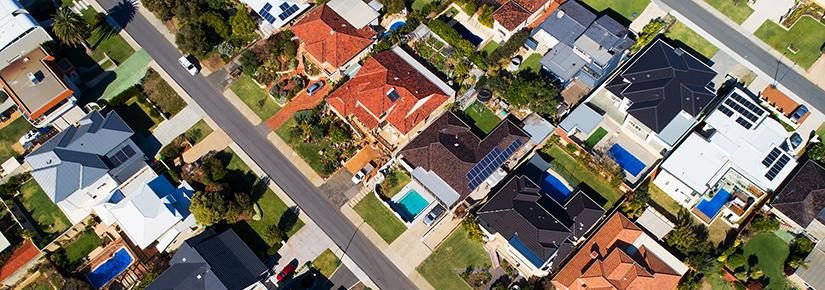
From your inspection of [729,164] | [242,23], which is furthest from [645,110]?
[242,23]

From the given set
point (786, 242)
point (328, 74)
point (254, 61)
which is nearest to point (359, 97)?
point (328, 74)

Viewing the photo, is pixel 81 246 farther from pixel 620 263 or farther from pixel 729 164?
pixel 729 164

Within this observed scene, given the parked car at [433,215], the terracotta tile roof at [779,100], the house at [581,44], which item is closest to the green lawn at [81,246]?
the parked car at [433,215]

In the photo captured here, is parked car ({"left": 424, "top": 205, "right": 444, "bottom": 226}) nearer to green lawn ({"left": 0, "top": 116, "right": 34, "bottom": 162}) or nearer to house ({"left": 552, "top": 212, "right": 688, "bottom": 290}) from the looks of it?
house ({"left": 552, "top": 212, "right": 688, "bottom": 290})

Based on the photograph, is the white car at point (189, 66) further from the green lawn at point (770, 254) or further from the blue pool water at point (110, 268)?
the green lawn at point (770, 254)

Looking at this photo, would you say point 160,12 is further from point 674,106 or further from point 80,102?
point 674,106

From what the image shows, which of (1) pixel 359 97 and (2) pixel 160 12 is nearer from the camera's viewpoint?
(1) pixel 359 97
